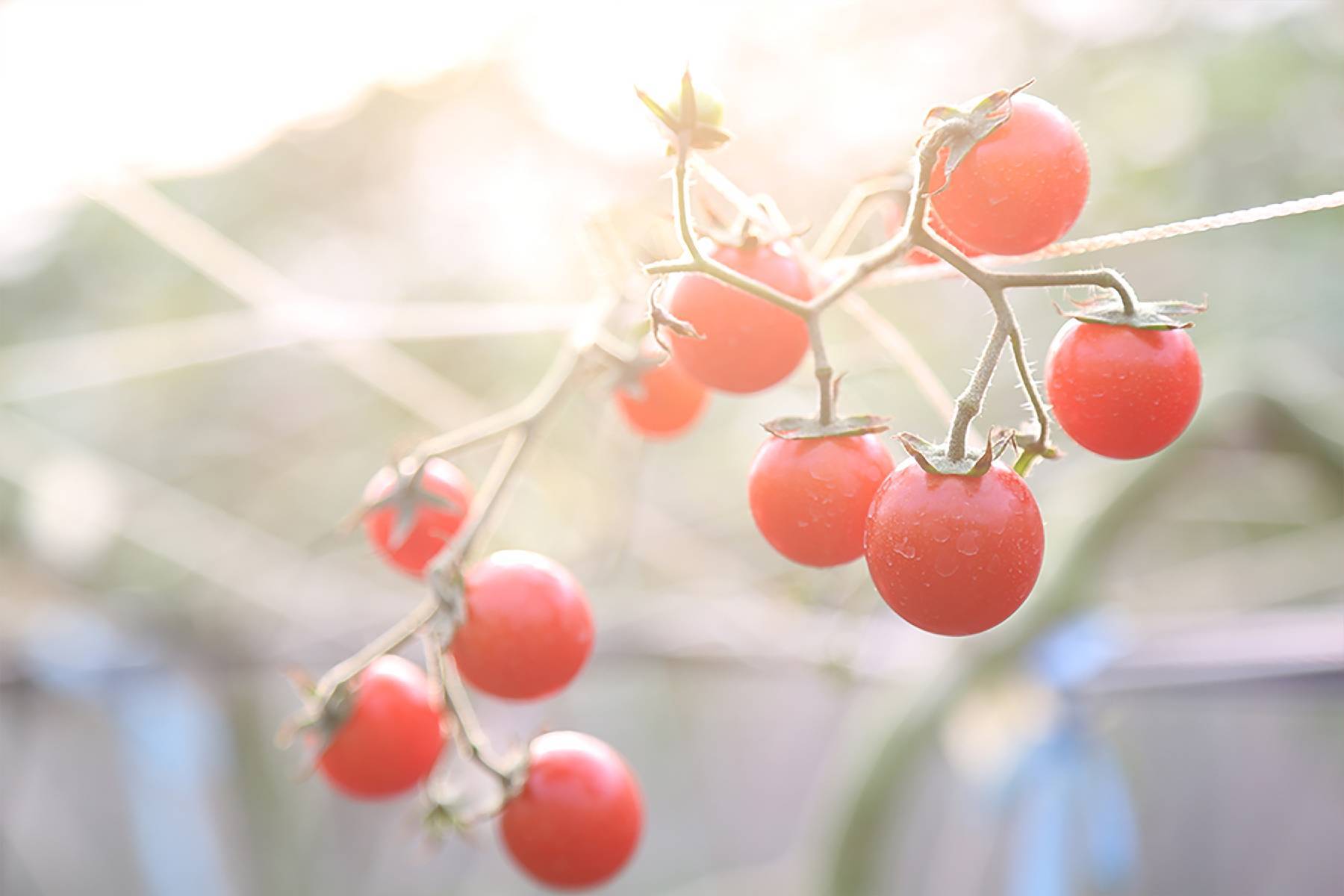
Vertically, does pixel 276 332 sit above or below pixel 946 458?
above

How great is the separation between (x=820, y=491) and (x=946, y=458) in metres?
0.07

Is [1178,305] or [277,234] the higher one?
[277,234]

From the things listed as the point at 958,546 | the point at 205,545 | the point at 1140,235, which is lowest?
the point at 958,546

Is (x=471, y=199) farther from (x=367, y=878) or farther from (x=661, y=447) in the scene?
(x=367, y=878)

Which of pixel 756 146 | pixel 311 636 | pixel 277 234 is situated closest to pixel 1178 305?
pixel 311 636

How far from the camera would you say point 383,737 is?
0.58 m

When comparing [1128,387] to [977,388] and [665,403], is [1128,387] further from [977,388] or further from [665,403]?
[665,403]

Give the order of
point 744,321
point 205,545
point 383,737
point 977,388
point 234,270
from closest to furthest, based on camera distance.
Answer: point 977,388 < point 744,321 < point 383,737 < point 234,270 < point 205,545

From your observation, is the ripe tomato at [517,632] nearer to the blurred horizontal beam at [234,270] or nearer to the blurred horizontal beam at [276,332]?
the blurred horizontal beam at [276,332]

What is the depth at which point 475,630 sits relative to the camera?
51 cm

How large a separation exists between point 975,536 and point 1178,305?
0.11 m

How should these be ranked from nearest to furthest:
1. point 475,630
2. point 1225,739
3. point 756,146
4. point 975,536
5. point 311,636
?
point 975,536
point 475,630
point 311,636
point 1225,739
point 756,146

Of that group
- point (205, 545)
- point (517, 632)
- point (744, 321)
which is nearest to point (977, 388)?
point (744, 321)

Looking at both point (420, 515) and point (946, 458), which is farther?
point (420, 515)
